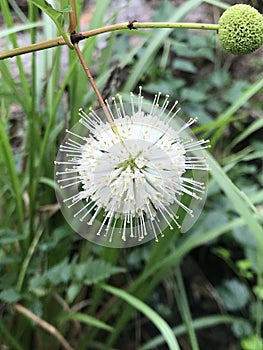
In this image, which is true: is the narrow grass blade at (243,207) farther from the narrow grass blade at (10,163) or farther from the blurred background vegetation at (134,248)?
the narrow grass blade at (10,163)

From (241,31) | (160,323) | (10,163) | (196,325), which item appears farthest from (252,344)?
(241,31)

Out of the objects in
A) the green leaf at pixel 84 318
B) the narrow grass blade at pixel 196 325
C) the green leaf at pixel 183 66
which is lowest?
the narrow grass blade at pixel 196 325

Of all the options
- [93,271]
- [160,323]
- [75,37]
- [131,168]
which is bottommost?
[160,323]

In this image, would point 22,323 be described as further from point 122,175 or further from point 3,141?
point 122,175

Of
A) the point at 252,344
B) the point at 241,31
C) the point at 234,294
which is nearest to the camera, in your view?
the point at 241,31

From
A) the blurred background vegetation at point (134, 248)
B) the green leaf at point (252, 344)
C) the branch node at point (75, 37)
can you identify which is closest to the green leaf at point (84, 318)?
the blurred background vegetation at point (134, 248)

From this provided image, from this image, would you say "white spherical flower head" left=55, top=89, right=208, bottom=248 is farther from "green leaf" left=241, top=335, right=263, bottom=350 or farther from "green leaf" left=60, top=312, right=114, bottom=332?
"green leaf" left=241, top=335, right=263, bottom=350

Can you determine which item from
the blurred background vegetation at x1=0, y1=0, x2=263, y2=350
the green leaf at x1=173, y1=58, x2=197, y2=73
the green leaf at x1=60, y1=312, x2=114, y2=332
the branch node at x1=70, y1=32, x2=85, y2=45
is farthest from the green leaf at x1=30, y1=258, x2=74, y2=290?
the green leaf at x1=173, y1=58, x2=197, y2=73

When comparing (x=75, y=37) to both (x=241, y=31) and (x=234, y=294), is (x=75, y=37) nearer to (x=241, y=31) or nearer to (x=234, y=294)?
(x=241, y=31)
